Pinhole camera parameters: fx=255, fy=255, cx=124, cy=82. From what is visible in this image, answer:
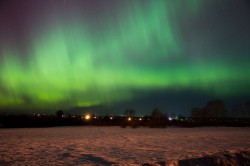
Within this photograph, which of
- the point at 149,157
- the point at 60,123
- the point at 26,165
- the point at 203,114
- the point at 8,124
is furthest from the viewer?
the point at 203,114

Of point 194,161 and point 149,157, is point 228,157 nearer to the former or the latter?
point 194,161

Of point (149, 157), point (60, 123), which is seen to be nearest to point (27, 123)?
point (60, 123)

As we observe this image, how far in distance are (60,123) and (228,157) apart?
4290 centimetres

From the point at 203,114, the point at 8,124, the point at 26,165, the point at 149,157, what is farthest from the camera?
the point at 203,114

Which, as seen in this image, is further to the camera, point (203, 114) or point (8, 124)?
point (203, 114)

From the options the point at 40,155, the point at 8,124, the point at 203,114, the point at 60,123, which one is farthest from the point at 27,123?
the point at 203,114

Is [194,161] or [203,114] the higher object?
[203,114]

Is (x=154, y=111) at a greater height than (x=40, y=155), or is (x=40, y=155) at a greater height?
(x=154, y=111)

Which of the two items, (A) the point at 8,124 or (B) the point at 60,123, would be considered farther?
(B) the point at 60,123

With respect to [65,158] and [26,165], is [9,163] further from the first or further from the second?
[65,158]

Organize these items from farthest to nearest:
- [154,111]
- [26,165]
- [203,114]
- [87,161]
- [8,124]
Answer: [203,114], [154,111], [8,124], [87,161], [26,165]

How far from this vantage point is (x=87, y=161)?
12164 mm

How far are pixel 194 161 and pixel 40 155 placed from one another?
8.03 m

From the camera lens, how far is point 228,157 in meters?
12.8
